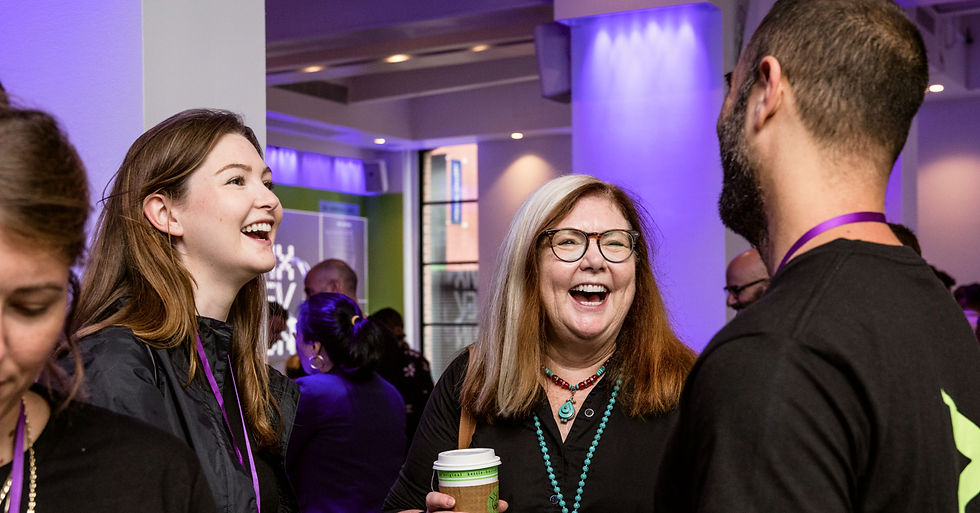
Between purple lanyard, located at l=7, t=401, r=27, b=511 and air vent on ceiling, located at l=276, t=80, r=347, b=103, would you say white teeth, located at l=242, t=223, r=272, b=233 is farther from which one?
air vent on ceiling, located at l=276, t=80, r=347, b=103

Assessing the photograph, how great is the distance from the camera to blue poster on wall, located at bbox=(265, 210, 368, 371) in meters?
11.5

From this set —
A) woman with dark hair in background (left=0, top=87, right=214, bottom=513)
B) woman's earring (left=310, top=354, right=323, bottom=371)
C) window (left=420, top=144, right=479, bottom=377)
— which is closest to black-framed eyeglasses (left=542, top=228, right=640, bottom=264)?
woman with dark hair in background (left=0, top=87, right=214, bottom=513)

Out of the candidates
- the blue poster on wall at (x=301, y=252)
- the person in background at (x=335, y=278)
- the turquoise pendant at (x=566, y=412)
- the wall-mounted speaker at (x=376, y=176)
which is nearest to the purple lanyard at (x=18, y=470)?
the turquoise pendant at (x=566, y=412)

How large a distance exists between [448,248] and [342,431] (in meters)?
9.65

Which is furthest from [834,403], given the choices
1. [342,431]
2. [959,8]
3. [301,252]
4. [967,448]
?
[301,252]

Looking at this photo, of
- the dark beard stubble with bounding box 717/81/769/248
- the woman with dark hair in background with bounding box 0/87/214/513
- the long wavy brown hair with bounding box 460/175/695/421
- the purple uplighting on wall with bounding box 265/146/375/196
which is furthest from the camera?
the purple uplighting on wall with bounding box 265/146/375/196

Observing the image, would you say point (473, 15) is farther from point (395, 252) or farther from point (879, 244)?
point (395, 252)

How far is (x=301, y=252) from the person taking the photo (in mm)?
11984

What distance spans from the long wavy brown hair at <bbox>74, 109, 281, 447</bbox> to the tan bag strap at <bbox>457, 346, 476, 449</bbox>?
0.43 meters

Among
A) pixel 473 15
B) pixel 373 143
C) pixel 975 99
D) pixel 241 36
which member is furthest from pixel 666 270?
pixel 373 143

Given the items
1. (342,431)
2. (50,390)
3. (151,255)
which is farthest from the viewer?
(342,431)

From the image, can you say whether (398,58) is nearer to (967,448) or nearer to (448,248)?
(448,248)

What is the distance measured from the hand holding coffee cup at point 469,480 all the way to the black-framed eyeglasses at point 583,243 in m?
0.63

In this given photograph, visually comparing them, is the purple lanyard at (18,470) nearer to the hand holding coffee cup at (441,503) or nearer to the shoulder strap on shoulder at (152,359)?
the shoulder strap on shoulder at (152,359)
